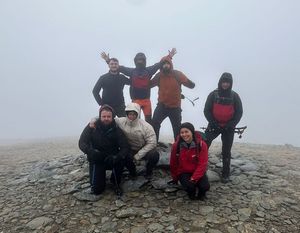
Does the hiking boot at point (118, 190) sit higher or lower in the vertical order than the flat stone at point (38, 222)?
higher

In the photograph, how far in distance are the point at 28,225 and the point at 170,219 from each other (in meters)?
3.66

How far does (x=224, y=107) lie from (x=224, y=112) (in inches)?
6.4

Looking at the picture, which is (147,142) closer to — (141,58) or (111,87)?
(111,87)

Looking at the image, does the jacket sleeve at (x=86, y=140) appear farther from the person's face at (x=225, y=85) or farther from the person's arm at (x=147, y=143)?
the person's face at (x=225, y=85)

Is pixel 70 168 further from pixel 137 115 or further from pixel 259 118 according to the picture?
pixel 259 118

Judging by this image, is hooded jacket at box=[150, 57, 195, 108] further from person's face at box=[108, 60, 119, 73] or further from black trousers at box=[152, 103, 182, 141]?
person's face at box=[108, 60, 119, 73]

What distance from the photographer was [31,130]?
12512cm

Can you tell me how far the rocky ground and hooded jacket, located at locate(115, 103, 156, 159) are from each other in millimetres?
1116

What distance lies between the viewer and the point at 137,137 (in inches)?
362

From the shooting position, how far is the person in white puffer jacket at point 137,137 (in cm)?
895

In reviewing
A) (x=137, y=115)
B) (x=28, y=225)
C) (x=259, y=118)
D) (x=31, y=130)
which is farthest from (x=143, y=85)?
(x=259, y=118)

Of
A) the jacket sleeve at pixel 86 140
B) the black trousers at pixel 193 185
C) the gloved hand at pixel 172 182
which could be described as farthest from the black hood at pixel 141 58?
the black trousers at pixel 193 185

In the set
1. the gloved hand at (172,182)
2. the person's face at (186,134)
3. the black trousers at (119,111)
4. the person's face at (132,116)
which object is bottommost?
the gloved hand at (172,182)

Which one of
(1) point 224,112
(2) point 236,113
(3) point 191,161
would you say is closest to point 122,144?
(3) point 191,161
